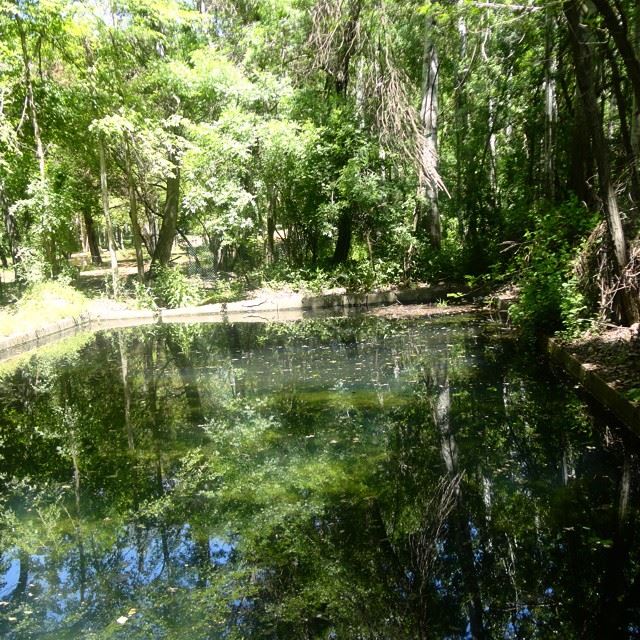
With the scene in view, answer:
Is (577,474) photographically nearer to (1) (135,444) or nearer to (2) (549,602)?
(2) (549,602)

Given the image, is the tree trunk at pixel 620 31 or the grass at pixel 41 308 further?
the grass at pixel 41 308

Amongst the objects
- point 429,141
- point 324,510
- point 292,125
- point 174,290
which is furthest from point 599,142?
point 174,290

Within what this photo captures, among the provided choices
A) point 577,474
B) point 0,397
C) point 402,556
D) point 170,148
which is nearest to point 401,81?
point 170,148

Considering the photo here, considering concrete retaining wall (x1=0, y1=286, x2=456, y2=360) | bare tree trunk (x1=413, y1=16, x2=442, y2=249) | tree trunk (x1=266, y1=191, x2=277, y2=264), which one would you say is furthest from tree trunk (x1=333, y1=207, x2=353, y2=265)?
tree trunk (x1=266, y1=191, x2=277, y2=264)

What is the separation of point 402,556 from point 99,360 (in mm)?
9131

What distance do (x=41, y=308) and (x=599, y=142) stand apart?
44.7ft

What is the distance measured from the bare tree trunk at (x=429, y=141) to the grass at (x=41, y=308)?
10.2 metres

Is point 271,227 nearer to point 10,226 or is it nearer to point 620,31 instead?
point 10,226

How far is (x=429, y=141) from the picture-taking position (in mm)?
16609

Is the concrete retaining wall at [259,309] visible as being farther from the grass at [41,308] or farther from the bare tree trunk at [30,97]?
the bare tree trunk at [30,97]

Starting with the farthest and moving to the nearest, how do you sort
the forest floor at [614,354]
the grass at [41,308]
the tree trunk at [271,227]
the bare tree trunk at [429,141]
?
1. the tree trunk at [271,227]
2. the bare tree trunk at [429,141]
3. the grass at [41,308]
4. the forest floor at [614,354]

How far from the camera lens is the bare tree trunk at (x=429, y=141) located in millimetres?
15922

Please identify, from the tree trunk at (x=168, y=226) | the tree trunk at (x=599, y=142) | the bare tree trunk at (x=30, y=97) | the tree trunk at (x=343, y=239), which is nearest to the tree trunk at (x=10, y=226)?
the bare tree trunk at (x=30, y=97)

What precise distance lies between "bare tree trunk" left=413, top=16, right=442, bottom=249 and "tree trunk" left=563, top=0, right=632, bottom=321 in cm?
790
